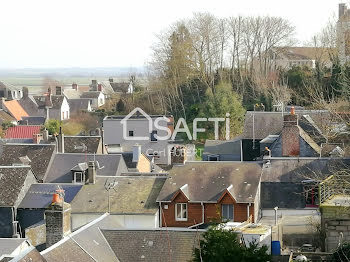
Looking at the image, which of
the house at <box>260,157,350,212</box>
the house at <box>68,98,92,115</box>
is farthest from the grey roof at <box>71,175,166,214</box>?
the house at <box>68,98,92,115</box>

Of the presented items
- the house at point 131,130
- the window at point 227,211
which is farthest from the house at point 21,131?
the window at point 227,211

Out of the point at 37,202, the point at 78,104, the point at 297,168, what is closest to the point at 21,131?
the point at 78,104

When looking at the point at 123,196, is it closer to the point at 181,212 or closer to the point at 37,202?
the point at 181,212

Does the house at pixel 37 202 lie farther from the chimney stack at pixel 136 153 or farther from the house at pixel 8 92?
the house at pixel 8 92

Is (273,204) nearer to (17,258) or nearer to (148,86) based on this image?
(17,258)

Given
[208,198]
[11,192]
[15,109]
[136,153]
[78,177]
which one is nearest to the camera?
[208,198]

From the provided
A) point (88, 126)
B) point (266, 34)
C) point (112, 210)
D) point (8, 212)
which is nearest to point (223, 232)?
point (112, 210)

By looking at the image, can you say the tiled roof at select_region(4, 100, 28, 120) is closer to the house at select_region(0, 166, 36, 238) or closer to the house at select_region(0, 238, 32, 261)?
the house at select_region(0, 166, 36, 238)
